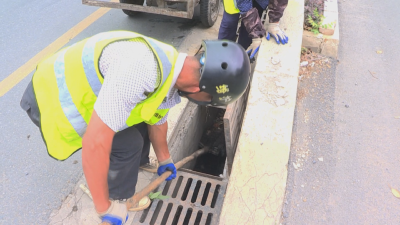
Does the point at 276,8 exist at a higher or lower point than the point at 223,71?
lower

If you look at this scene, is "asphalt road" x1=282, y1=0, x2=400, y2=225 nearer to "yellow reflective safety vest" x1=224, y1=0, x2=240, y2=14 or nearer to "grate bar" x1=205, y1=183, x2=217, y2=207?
"grate bar" x1=205, y1=183, x2=217, y2=207

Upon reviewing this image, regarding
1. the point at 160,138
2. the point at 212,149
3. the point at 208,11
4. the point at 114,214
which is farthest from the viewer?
the point at 208,11

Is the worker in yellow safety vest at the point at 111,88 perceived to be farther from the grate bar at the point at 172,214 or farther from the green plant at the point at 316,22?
the green plant at the point at 316,22

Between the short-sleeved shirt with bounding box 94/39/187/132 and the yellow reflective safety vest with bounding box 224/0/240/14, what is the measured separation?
6.51 ft

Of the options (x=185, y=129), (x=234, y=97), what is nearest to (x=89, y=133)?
(x=234, y=97)

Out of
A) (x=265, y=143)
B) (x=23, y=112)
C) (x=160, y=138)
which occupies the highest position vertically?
(x=160, y=138)

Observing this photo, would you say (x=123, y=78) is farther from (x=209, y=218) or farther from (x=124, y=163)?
(x=209, y=218)

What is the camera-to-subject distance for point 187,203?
7.72 feet

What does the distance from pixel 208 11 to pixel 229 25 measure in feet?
3.58

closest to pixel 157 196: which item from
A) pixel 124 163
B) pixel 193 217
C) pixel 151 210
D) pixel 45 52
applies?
pixel 151 210

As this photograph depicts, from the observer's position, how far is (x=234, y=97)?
1.64m

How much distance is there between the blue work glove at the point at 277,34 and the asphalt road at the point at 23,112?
1476 mm

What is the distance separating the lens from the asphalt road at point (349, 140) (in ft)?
7.55

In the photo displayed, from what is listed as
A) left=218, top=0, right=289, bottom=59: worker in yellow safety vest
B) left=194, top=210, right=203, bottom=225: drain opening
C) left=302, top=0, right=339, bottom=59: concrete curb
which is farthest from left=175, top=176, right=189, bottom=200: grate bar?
left=302, top=0, right=339, bottom=59: concrete curb
